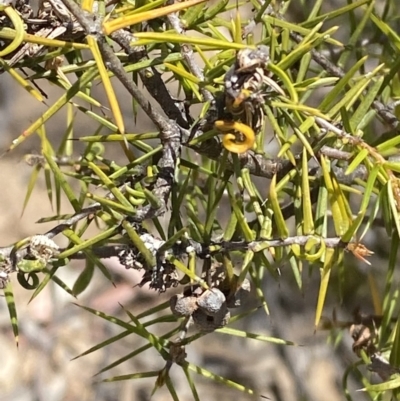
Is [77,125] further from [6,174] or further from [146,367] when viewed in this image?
[146,367]

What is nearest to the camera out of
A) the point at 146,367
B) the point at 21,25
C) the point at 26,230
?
the point at 21,25

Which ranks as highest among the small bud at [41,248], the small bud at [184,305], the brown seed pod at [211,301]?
the small bud at [41,248]

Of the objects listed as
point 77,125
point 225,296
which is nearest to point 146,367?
point 77,125

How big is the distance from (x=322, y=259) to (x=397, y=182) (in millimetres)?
48

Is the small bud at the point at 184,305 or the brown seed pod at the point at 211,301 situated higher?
the brown seed pod at the point at 211,301

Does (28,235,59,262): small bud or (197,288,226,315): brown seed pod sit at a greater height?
(28,235,59,262): small bud

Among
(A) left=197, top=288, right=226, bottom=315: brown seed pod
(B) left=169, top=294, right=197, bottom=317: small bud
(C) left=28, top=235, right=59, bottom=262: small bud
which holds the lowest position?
(B) left=169, top=294, right=197, bottom=317: small bud

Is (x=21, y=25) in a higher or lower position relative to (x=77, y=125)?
higher

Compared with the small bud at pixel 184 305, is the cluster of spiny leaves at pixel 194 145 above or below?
above

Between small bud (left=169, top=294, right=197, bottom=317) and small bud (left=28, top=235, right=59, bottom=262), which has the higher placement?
small bud (left=28, top=235, right=59, bottom=262)

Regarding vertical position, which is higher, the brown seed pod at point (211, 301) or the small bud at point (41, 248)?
the small bud at point (41, 248)

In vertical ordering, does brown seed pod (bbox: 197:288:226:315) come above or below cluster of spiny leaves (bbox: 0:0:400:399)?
below

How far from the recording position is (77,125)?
46.9 inches

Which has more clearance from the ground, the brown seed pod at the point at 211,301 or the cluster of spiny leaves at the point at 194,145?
the cluster of spiny leaves at the point at 194,145
